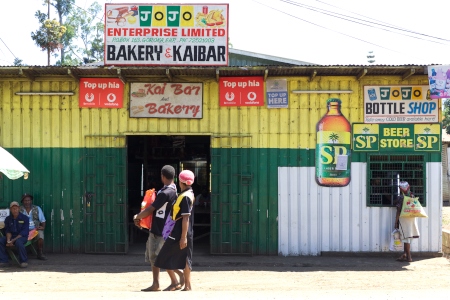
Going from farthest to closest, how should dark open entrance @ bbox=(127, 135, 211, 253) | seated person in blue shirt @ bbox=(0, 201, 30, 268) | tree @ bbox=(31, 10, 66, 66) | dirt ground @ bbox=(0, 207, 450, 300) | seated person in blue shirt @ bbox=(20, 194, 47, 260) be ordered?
tree @ bbox=(31, 10, 66, 66) < dark open entrance @ bbox=(127, 135, 211, 253) < seated person in blue shirt @ bbox=(20, 194, 47, 260) < seated person in blue shirt @ bbox=(0, 201, 30, 268) < dirt ground @ bbox=(0, 207, 450, 300)

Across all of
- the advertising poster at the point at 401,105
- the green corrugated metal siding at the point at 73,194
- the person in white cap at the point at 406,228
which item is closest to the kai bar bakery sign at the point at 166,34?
the green corrugated metal siding at the point at 73,194

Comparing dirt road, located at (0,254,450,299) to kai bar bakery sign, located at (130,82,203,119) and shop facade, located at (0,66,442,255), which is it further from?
kai bar bakery sign, located at (130,82,203,119)

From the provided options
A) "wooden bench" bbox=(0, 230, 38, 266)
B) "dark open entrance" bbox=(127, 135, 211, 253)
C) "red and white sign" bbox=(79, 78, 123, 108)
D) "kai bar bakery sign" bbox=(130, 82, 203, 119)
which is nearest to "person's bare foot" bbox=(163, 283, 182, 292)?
"wooden bench" bbox=(0, 230, 38, 266)

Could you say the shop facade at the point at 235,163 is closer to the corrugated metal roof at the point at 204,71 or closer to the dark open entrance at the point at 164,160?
the corrugated metal roof at the point at 204,71

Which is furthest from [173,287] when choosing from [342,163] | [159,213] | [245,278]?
[342,163]

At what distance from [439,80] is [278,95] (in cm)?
298

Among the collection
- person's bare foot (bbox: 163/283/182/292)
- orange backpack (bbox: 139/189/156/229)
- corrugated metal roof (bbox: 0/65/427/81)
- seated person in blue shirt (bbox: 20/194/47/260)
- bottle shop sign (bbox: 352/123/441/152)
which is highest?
corrugated metal roof (bbox: 0/65/427/81)

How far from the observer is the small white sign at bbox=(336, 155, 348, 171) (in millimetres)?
10828

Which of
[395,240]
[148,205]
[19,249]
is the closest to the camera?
[148,205]

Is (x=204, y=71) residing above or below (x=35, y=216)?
above

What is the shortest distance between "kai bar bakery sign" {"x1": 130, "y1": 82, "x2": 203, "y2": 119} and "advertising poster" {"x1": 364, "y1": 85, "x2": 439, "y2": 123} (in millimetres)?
3344

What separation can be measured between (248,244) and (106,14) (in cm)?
527

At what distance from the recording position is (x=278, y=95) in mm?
10867

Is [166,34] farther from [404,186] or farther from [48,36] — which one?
[48,36]
